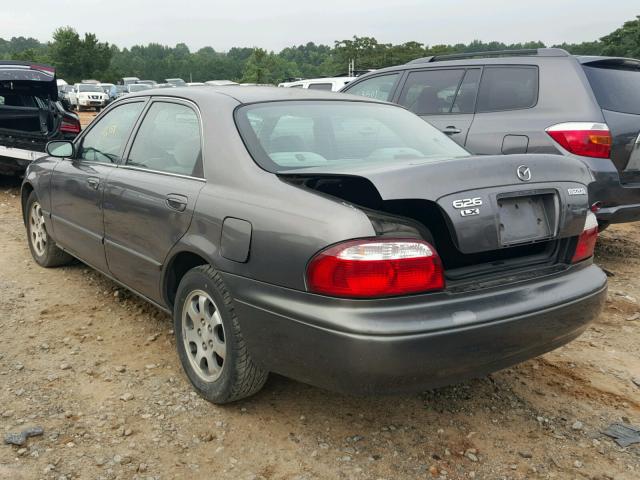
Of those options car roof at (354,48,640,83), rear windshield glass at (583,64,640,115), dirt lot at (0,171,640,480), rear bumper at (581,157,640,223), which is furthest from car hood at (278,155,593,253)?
car roof at (354,48,640,83)

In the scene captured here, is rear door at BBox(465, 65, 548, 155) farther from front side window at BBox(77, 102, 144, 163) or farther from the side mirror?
the side mirror

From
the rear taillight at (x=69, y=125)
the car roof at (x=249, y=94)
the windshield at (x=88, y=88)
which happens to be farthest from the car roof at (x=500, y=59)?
the windshield at (x=88, y=88)

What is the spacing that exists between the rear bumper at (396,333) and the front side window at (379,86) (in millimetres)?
4207

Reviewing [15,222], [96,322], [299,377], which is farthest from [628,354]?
[15,222]

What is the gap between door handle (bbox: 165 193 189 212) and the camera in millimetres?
3049

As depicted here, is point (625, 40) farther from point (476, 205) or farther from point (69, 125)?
point (476, 205)

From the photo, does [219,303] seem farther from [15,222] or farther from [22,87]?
[22,87]

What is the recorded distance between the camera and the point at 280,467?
8.42 feet

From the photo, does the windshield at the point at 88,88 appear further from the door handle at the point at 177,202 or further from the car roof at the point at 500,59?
the door handle at the point at 177,202

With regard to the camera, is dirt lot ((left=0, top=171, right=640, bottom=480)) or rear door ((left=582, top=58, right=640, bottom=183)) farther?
rear door ((left=582, top=58, right=640, bottom=183))

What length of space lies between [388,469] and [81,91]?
3614 centimetres

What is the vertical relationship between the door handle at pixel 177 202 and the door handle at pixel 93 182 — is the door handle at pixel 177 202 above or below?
above

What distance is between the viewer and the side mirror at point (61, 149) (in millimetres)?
4465

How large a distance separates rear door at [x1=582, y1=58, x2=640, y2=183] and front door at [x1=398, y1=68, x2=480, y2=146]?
3.42ft
